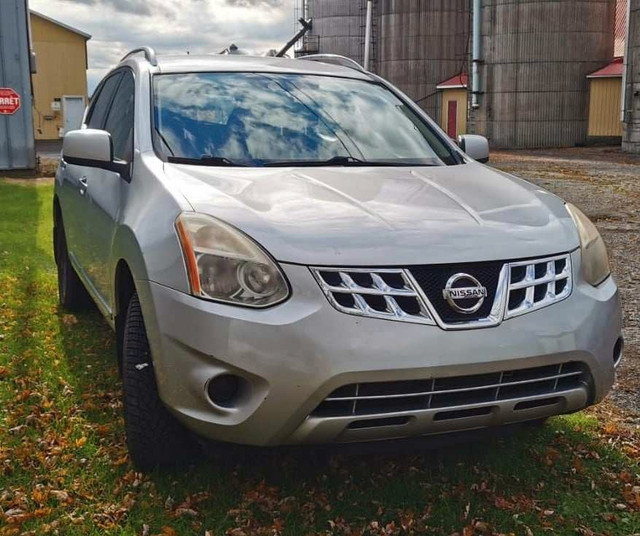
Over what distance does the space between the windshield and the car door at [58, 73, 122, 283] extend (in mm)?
802

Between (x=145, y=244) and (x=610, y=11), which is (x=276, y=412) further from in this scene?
(x=610, y=11)

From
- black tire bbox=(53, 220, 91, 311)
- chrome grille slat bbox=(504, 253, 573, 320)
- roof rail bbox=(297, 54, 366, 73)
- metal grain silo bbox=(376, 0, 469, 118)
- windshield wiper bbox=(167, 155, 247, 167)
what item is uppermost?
metal grain silo bbox=(376, 0, 469, 118)

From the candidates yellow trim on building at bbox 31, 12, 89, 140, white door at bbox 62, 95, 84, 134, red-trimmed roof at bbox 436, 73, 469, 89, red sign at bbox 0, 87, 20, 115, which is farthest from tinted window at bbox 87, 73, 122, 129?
yellow trim on building at bbox 31, 12, 89, 140

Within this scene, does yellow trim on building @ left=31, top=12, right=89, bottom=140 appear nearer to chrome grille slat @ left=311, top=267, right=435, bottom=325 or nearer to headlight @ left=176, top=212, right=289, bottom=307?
headlight @ left=176, top=212, right=289, bottom=307

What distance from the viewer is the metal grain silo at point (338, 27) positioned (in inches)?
1631

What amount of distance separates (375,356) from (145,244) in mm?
1029

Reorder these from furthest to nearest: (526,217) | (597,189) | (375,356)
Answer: (597,189) < (526,217) < (375,356)

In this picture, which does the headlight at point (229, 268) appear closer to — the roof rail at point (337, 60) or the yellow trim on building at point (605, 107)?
the roof rail at point (337, 60)

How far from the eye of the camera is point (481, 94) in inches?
1340

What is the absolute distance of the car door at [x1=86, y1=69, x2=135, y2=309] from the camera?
3.87m

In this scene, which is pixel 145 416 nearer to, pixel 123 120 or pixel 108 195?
pixel 108 195

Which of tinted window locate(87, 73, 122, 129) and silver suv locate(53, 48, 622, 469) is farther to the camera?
tinted window locate(87, 73, 122, 129)

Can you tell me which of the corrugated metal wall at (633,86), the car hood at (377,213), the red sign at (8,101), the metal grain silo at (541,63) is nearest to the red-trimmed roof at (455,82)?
the metal grain silo at (541,63)

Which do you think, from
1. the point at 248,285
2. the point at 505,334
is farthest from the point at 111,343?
the point at 505,334
